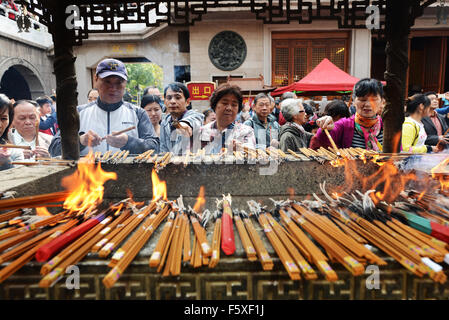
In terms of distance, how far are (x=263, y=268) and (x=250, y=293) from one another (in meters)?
0.18

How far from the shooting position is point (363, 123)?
309 centimetres

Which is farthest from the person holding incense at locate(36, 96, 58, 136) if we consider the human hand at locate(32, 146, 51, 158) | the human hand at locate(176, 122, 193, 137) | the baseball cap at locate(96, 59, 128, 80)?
the human hand at locate(176, 122, 193, 137)

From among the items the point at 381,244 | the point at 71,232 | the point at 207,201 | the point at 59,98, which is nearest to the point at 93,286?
the point at 71,232

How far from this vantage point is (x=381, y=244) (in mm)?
1440

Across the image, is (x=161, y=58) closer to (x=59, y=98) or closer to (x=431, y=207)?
(x=59, y=98)

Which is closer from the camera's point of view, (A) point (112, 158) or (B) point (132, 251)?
(B) point (132, 251)

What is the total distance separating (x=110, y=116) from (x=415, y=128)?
4127 mm

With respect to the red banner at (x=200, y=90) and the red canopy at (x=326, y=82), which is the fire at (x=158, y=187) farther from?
the red banner at (x=200, y=90)

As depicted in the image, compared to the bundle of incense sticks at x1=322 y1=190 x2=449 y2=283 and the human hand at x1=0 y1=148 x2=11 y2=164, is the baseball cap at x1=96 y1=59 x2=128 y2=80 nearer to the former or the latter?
the human hand at x1=0 y1=148 x2=11 y2=164

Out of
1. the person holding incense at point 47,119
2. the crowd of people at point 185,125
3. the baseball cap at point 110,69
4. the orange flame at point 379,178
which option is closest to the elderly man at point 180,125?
the crowd of people at point 185,125

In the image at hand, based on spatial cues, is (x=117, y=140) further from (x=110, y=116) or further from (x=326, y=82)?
(x=326, y=82)

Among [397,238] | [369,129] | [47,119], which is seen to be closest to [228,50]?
[47,119]

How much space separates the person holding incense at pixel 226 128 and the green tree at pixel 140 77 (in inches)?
1499

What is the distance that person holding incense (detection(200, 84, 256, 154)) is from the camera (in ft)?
9.96
